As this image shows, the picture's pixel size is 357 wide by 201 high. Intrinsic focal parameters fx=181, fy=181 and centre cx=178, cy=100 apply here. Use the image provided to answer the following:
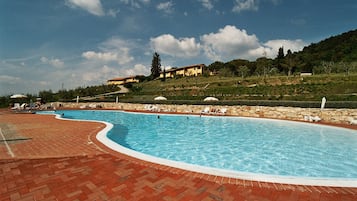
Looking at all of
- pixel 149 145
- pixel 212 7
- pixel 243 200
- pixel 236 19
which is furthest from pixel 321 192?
pixel 236 19

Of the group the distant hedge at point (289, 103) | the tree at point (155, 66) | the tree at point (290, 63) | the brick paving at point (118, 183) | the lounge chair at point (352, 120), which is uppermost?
the tree at point (155, 66)

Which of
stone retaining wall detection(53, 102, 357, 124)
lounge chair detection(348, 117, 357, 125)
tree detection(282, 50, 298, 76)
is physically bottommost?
lounge chair detection(348, 117, 357, 125)

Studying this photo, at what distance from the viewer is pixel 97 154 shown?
504 cm

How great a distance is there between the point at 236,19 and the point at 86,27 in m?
14.0

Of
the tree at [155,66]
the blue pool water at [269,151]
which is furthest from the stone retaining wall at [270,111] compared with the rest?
the tree at [155,66]

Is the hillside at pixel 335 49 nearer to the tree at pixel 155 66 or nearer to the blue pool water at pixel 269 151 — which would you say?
the tree at pixel 155 66

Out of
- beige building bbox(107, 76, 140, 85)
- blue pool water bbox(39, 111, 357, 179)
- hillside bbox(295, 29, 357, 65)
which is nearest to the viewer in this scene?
blue pool water bbox(39, 111, 357, 179)

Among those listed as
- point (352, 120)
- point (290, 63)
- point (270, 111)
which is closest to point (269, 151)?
point (352, 120)

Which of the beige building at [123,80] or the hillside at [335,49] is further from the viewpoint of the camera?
the beige building at [123,80]

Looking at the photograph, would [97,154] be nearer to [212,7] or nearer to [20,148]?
[20,148]

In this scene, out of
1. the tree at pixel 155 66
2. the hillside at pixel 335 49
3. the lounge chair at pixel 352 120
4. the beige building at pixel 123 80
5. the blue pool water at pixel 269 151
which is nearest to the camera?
the blue pool water at pixel 269 151

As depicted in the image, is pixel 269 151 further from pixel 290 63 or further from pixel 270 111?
pixel 290 63

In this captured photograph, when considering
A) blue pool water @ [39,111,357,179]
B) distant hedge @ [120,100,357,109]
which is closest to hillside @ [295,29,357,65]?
distant hedge @ [120,100,357,109]

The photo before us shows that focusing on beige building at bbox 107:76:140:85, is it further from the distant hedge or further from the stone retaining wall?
the distant hedge
